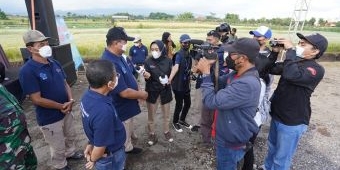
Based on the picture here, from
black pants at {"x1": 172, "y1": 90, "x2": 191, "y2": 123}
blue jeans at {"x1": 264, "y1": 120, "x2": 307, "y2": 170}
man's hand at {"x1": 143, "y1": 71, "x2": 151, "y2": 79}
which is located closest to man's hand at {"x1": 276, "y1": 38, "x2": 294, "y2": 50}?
blue jeans at {"x1": 264, "y1": 120, "x2": 307, "y2": 170}

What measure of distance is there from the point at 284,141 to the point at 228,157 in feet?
2.79

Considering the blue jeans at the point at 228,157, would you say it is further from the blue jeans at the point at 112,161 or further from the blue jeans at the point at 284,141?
the blue jeans at the point at 112,161

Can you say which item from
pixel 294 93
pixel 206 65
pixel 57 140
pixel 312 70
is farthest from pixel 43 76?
pixel 312 70

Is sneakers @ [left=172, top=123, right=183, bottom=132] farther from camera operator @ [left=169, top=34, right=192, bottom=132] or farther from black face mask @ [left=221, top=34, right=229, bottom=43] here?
black face mask @ [left=221, top=34, right=229, bottom=43]

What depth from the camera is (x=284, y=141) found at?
113 inches

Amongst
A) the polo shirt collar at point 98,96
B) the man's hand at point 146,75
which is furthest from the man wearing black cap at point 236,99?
the man's hand at point 146,75

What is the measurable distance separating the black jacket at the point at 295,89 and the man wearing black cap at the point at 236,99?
26.4 inches

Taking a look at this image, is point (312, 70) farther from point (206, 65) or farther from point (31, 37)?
point (31, 37)

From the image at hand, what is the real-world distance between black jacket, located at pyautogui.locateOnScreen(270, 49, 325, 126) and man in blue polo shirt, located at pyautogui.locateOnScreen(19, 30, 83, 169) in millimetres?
2690

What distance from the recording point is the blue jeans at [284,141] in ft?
9.25

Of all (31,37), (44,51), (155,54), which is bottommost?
(155,54)

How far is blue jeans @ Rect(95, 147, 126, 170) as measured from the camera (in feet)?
7.27

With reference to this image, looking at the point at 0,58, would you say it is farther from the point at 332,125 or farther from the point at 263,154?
the point at 332,125

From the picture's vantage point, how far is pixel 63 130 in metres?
3.45
